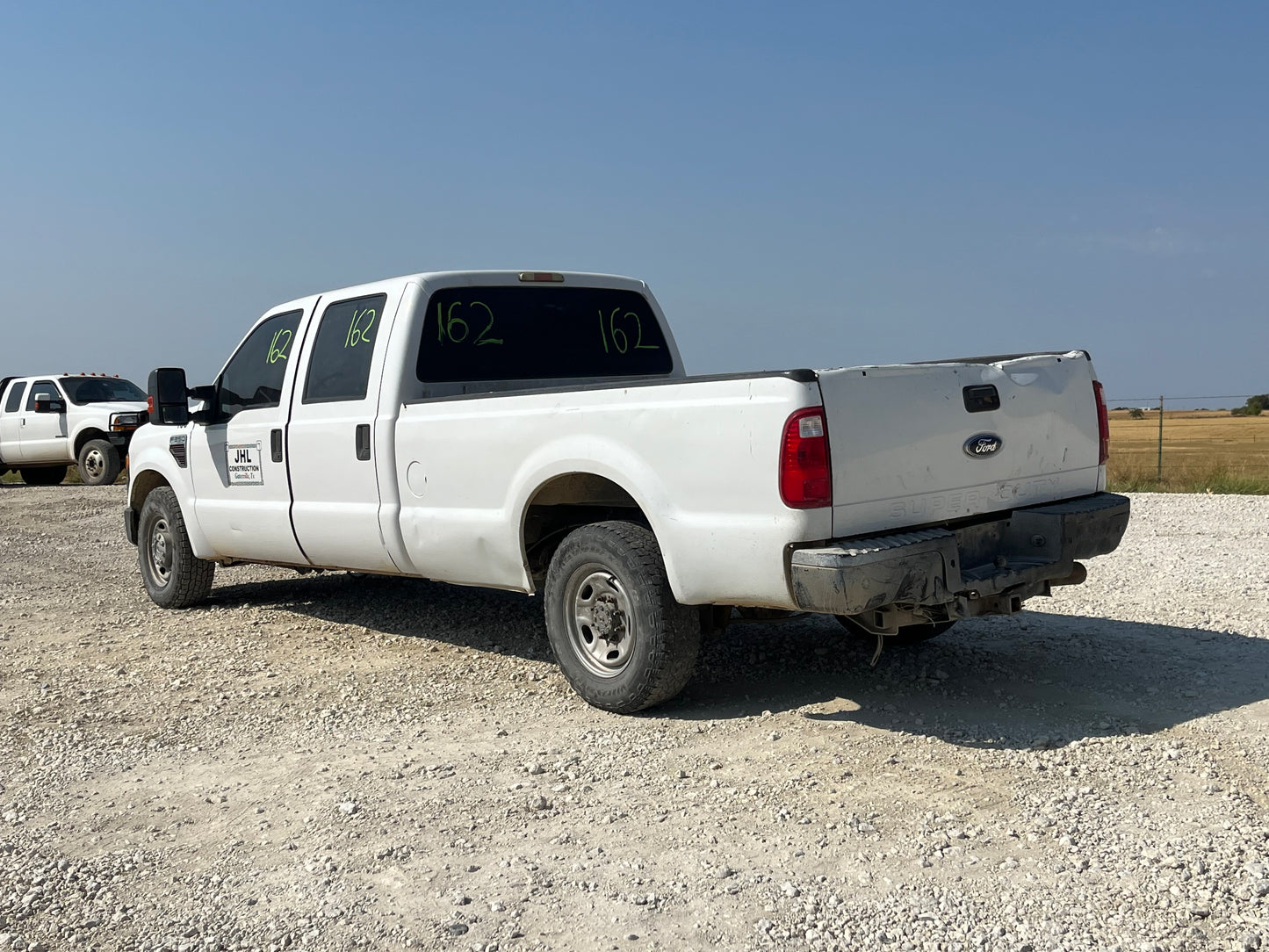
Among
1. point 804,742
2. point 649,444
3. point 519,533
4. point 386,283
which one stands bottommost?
point 804,742

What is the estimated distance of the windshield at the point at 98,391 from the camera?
68.4 ft

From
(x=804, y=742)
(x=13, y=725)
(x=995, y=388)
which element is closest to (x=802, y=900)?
(x=804, y=742)

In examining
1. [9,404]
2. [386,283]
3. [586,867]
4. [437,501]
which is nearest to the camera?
[586,867]

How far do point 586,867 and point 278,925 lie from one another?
928 mm

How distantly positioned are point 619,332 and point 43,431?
17113mm

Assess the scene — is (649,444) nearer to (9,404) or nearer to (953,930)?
(953,930)

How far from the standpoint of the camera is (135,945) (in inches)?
130

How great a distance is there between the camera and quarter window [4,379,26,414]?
21375 mm

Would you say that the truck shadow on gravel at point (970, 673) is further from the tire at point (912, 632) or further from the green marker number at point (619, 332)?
the green marker number at point (619, 332)

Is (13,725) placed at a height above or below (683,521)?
below

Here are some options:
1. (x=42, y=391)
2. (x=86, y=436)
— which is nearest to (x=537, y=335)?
(x=86, y=436)

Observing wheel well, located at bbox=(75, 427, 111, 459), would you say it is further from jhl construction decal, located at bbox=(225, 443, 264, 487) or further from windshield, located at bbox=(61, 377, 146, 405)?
jhl construction decal, located at bbox=(225, 443, 264, 487)

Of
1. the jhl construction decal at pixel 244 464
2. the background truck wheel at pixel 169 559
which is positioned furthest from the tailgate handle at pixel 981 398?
the background truck wheel at pixel 169 559

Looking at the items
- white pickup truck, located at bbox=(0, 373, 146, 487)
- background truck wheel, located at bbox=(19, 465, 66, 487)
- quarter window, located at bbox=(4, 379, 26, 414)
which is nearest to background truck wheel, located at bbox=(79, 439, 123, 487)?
white pickup truck, located at bbox=(0, 373, 146, 487)
